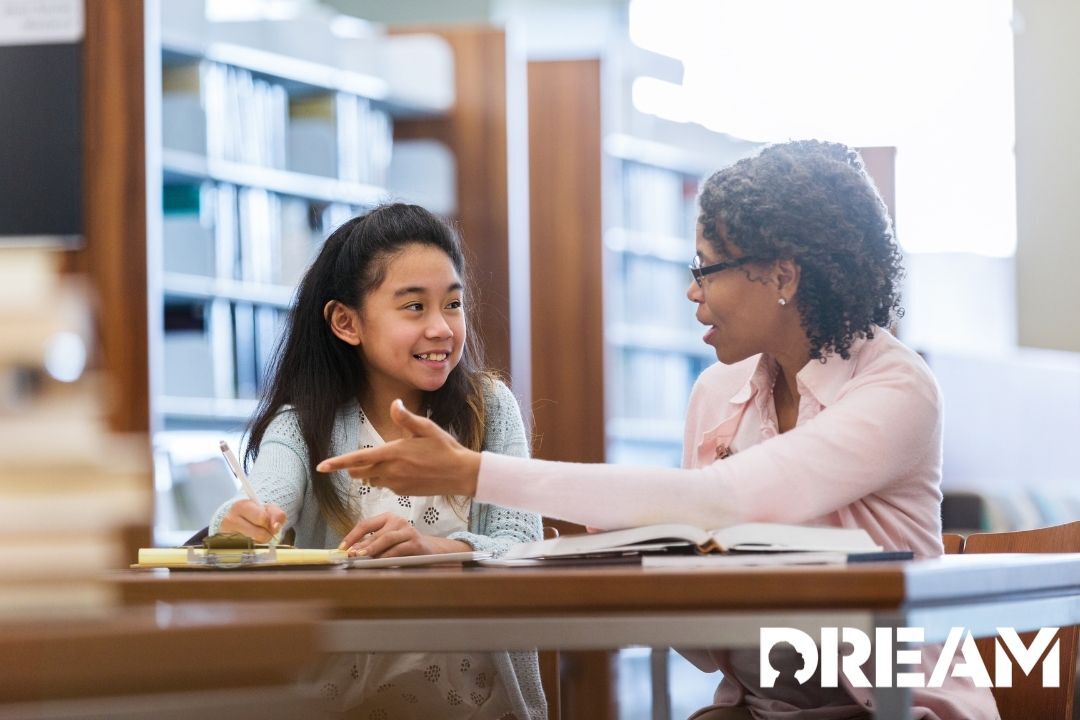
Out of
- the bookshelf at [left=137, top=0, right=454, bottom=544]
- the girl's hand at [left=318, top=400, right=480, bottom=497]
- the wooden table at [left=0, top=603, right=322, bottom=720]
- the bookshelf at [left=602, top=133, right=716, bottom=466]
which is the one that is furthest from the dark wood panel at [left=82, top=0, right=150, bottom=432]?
the wooden table at [left=0, top=603, right=322, bottom=720]

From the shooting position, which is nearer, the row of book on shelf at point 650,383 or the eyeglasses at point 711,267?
the eyeglasses at point 711,267

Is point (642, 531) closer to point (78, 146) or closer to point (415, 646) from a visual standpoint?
point (415, 646)

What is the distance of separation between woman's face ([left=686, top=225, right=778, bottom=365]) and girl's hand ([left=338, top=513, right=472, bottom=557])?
16.4 inches

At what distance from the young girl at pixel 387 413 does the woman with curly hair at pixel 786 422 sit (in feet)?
0.93

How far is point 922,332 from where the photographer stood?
8062 mm

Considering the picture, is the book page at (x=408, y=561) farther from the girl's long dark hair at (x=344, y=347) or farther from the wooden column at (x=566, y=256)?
the wooden column at (x=566, y=256)

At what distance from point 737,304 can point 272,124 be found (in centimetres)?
336

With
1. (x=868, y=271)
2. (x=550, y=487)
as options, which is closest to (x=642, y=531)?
(x=550, y=487)

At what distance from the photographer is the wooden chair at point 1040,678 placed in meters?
1.60

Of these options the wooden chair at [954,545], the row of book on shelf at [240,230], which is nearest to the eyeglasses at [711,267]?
the wooden chair at [954,545]

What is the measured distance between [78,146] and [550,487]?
9.67 feet

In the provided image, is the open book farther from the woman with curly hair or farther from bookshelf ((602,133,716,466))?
bookshelf ((602,133,716,466))

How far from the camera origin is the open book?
120 centimetres

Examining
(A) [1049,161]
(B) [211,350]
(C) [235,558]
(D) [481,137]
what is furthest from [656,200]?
(C) [235,558]
